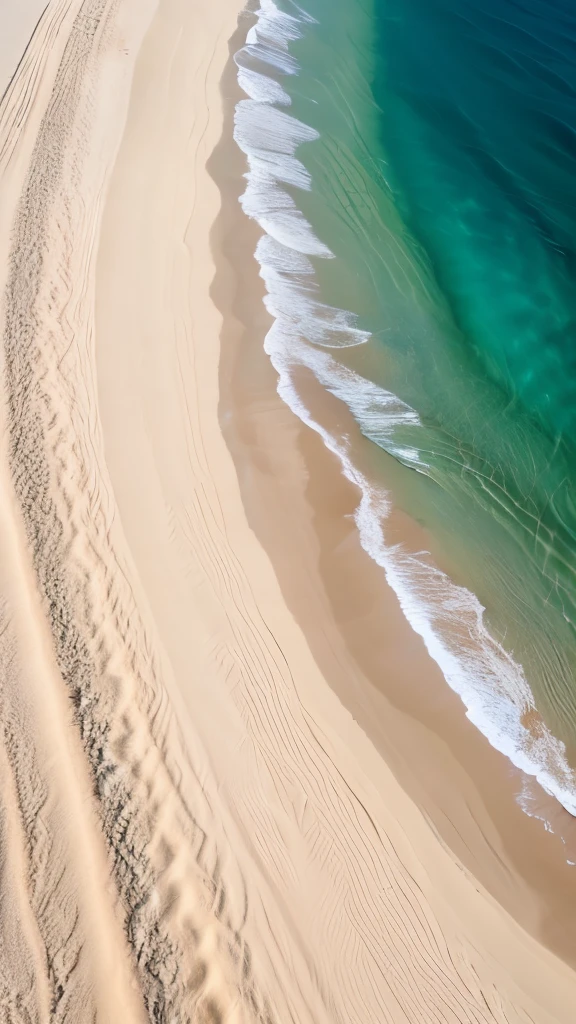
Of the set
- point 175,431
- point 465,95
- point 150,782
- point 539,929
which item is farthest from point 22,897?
point 465,95

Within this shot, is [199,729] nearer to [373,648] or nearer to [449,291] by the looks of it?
[373,648]

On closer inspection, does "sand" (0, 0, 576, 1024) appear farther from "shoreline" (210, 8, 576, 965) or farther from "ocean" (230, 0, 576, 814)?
"ocean" (230, 0, 576, 814)

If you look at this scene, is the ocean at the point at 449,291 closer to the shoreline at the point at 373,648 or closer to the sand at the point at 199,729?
the shoreline at the point at 373,648

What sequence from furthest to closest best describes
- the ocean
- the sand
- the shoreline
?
the ocean < the shoreline < the sand

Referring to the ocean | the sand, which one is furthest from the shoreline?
the ocean

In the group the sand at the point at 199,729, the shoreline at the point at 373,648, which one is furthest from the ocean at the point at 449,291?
the sand at the point at 199,729

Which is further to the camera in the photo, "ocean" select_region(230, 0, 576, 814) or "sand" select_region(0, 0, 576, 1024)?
"ocean" select_region(230, 0, 576, 814)
